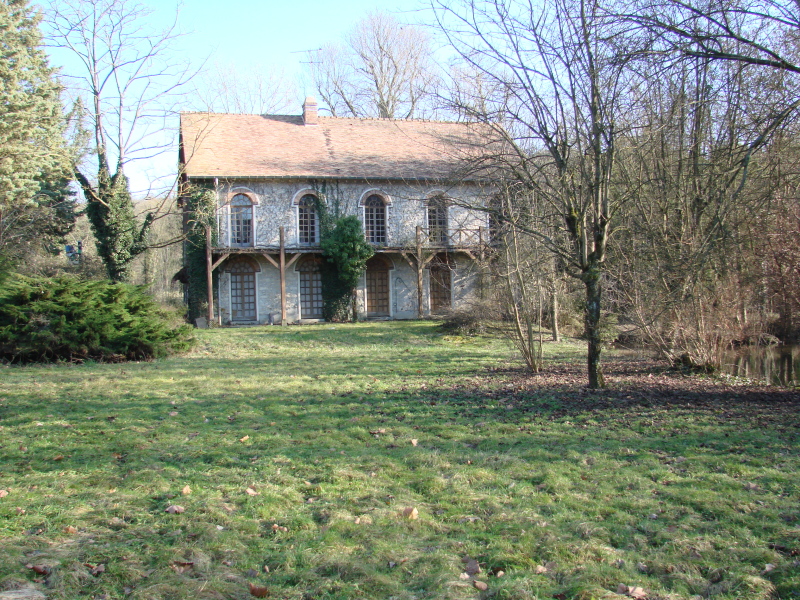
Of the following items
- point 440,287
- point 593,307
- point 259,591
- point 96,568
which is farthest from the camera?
point 440,287

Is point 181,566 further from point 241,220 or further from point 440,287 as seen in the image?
point 440,287

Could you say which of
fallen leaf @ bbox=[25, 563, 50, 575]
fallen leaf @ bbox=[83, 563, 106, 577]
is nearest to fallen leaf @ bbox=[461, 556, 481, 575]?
fallen leaf @ bbox=[83, 563, 106, 577]

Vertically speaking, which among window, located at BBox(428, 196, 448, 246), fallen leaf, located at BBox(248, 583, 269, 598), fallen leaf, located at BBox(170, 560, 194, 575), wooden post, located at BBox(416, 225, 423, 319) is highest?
window, located at BBox(428, 196, 448, 246)

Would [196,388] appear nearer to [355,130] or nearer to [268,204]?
[268,204]

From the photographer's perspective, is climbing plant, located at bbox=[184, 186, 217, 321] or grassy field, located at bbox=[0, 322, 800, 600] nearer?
grassy field, located at bbox=[0, 322, 800, 600]

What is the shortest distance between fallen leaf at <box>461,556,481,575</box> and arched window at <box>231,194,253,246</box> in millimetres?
21713

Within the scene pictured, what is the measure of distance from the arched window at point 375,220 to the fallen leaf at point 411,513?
21357 mm

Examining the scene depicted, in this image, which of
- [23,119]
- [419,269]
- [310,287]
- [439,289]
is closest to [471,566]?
[23,119]

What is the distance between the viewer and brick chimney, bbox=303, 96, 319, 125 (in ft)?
89.0

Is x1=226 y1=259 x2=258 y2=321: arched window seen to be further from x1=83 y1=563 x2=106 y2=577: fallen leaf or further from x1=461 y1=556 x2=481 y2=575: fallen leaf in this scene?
x1=461 y1=556 x2=481 y2=575: fallen leaf

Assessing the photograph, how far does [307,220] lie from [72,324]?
44.5 ft

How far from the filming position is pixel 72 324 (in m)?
12.1

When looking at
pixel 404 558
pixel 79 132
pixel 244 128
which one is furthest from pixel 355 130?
pixel 404 558

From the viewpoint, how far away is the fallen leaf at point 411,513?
171 inches
